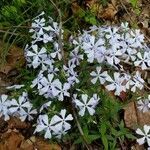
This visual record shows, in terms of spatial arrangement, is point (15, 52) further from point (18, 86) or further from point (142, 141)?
point (142, 141)

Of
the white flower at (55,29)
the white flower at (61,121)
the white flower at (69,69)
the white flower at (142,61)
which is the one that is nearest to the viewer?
the white flower at (61,121)

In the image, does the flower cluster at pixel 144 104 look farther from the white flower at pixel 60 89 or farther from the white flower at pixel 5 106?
the white flower at pixel 5 106

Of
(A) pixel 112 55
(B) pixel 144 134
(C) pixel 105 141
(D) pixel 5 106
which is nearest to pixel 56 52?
(A) pixel 112 55

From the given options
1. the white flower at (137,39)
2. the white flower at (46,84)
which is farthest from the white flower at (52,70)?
the white flower at (137,39)

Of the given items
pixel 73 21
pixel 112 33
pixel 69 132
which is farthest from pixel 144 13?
pixel 69 132

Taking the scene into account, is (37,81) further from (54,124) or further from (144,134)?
(144,134)

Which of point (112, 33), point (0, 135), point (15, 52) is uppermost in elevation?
point (112, 33)
